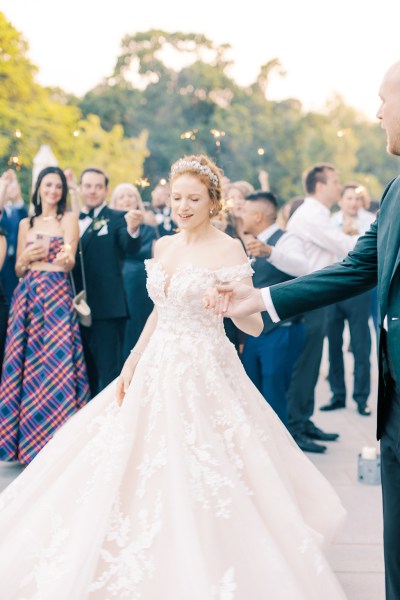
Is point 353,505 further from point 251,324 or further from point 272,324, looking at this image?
point 251,324

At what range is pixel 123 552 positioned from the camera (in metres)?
3.05

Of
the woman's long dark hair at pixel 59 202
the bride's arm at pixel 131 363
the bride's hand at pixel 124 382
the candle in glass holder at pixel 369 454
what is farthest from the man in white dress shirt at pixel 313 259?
the bride's hand at pixel 124 382

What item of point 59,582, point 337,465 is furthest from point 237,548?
point 337,465

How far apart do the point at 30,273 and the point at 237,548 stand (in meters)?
3.28

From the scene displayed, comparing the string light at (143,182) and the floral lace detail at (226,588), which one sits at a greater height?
the string light at (143,182)

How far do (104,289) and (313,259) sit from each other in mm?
1842

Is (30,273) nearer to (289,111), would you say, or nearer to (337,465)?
(337,465)

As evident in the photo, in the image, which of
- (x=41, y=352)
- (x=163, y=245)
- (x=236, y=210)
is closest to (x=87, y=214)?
(x=236, y=210)

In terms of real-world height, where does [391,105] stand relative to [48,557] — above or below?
above

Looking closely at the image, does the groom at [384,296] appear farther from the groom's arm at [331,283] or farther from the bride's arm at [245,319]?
the bride's arm at [245,319]

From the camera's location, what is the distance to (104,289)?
628cm

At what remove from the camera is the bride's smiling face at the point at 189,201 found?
3.97m

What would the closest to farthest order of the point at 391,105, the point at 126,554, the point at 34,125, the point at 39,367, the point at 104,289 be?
1. the point at 391,105
2. the point at 126,554
3. the point at 39,367
4. the point at 104,289
5. the point at 34,125

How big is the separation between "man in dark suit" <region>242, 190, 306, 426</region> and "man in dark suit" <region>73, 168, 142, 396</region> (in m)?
0.98
